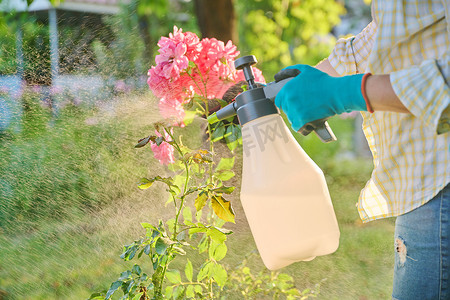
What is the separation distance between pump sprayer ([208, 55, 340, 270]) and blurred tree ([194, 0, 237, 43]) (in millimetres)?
3639

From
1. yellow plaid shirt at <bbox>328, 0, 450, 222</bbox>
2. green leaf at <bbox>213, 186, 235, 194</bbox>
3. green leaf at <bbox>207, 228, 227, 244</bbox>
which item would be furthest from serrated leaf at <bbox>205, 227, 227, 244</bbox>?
yellow plaid shirt at <bbox>328, 0, 450, 222</bbox>

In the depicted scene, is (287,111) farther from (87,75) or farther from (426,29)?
(87,75)

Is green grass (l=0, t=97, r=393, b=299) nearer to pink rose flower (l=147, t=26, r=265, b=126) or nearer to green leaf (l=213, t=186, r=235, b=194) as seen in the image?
pink rose flower (l=147, t=26, r=265, b=126)

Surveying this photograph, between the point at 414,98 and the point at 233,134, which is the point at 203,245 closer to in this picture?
the point at 233,134

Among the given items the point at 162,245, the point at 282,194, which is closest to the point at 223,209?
the point at 162,245

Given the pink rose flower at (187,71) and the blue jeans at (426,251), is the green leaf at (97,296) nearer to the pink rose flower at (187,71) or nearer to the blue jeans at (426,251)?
the pink rose flower at (187,71)

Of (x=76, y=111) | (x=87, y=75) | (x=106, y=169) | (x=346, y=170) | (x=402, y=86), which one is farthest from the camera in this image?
(x=346, y=170)

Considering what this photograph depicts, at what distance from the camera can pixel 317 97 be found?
0.98 meters

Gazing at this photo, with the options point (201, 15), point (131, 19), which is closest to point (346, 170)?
point (201, 15)

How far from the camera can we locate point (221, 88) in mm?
1771

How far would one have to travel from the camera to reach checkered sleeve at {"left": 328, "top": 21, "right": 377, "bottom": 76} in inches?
49.0

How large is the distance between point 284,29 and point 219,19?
3.04m

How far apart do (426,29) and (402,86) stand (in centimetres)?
17

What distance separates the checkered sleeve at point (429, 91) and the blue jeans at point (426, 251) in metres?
0.16
